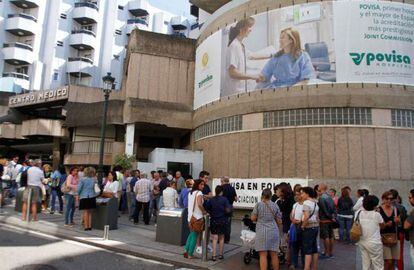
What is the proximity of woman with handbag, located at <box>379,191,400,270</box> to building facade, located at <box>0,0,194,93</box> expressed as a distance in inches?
1554

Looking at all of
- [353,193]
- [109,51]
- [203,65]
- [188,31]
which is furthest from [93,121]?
[188,31]

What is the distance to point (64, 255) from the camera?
789 cm

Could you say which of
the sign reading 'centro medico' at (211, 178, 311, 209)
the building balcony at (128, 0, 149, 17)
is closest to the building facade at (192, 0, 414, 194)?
the sign reading 'centro medico' at (211, 178, 311, 209)

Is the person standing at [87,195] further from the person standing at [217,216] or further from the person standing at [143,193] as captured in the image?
the person standing at [217,216]

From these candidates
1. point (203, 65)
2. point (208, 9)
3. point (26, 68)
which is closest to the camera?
point (203, 65)

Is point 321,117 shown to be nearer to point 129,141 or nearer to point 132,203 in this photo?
point 132,203

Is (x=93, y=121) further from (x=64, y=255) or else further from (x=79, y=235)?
(x=64, y=255)

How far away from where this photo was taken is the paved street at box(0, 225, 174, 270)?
23.1ft

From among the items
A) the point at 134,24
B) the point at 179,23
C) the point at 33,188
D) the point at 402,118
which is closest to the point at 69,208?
the point at 33,188

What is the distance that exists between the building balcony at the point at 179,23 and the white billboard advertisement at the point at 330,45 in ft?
118

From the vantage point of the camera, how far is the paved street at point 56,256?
7039mm

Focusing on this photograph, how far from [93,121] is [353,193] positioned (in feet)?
59.0

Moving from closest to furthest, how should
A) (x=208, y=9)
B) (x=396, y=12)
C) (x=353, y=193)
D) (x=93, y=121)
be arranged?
(x=353, y=193) → (x=396, y=12) → (x=93, y=121) → (x=208, y=9)

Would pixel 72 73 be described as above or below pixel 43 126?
above
